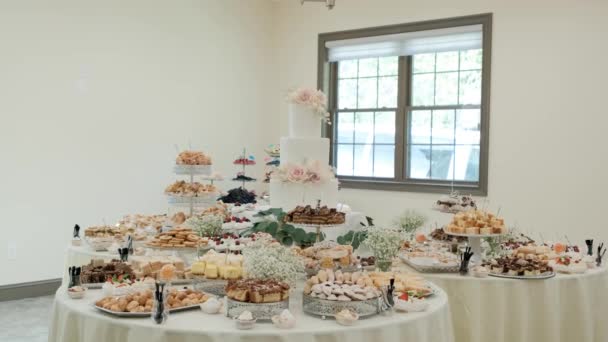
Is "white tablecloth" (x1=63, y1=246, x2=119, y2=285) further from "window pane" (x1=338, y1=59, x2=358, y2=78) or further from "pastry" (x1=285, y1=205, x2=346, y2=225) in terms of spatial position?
"window pane" (x1=338, y1=59, x2=358, y2=78)

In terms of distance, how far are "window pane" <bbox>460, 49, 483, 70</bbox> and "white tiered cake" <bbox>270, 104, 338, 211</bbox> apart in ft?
10.6

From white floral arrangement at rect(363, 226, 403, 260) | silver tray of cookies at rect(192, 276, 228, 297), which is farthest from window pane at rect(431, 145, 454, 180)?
silver tray of cookies at rect(192, 276, 228, 297)

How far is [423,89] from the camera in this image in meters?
8.43

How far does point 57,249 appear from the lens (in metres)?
7.20

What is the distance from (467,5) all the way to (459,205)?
340 cm

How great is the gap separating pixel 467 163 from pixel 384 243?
14.4 feet

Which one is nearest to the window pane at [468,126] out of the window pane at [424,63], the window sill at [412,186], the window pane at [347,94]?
the window sill at [412,186]

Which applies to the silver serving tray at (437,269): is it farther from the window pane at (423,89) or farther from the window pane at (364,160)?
the window pane at (364,160)

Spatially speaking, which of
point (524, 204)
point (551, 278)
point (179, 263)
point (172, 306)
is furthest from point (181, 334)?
point (524, 204)

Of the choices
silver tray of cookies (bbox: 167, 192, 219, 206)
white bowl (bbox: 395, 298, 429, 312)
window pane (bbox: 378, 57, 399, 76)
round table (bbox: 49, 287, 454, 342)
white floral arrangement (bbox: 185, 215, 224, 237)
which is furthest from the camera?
window pane (bbox: 378, 57, 399, 76)

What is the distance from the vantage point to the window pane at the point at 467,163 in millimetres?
7914

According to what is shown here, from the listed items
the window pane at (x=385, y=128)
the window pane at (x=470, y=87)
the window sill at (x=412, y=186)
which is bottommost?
the window sill at (x=412, y=186)

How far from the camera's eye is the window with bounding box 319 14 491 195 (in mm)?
7902

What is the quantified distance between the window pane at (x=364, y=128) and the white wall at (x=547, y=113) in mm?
1401
